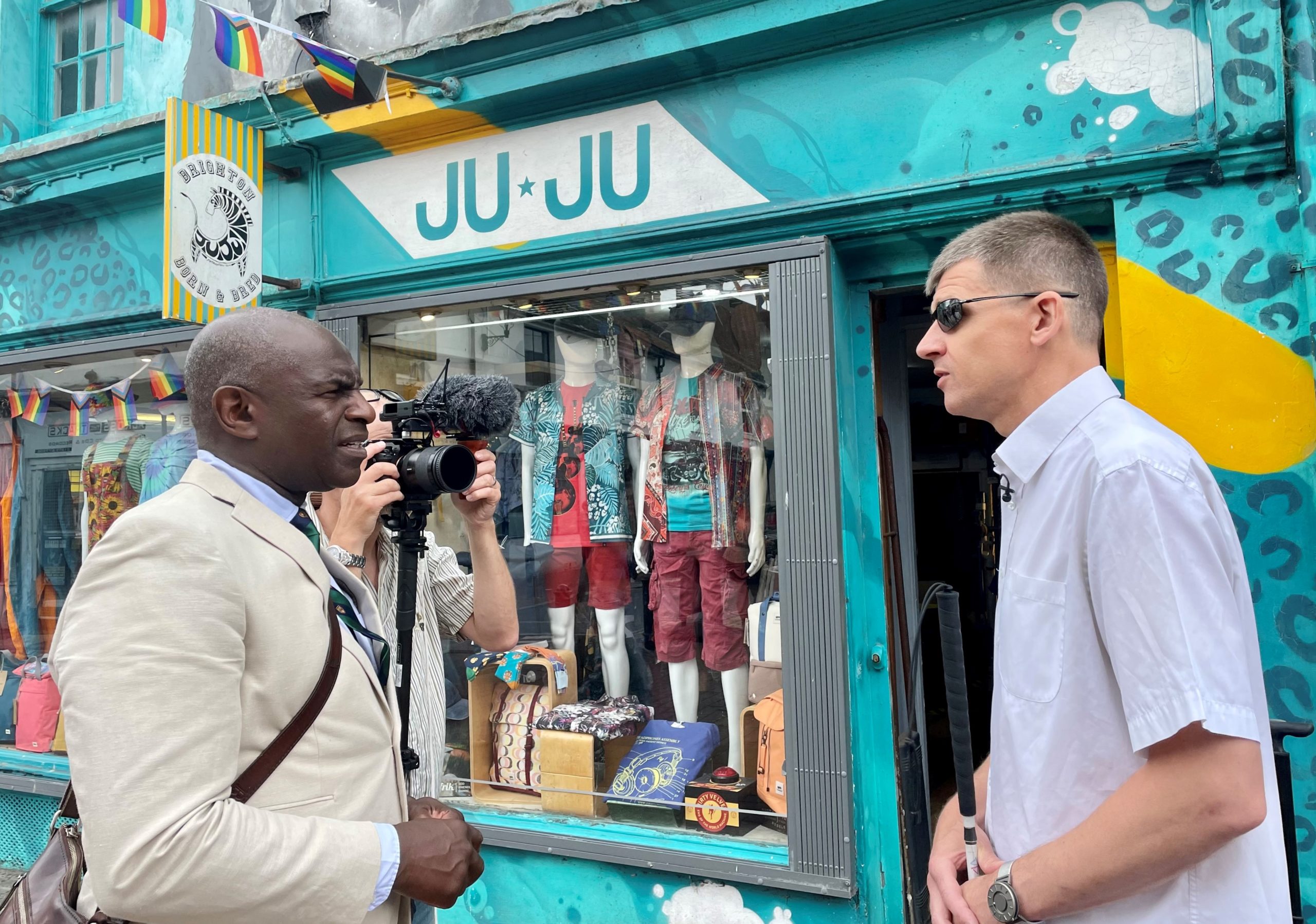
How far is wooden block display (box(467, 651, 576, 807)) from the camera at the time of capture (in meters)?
4.31

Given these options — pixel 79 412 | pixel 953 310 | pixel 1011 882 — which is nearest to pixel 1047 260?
pixel 953 310

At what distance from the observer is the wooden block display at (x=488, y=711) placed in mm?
4309

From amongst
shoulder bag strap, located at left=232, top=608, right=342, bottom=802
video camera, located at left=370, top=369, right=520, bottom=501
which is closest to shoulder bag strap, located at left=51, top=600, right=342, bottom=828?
shoulder bag strap, located at left=232, top=608, right=342, bottom=802

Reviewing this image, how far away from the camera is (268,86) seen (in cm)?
450

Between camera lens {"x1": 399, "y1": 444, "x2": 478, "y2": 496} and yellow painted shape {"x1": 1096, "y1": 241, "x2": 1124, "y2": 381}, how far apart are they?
7.67 ft

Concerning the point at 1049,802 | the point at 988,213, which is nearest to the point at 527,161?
the point at 988,213

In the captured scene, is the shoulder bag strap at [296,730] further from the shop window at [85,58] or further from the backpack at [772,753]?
the shop window at [85,58]

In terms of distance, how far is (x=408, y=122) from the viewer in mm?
4266

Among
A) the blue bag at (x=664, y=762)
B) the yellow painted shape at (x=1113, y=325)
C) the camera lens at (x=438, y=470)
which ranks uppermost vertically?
the yellow painted shape at (x=1113, y=325)

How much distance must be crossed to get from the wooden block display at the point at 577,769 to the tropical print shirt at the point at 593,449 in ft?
3.00

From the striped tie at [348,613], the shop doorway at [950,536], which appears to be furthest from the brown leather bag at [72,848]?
the shop doorway at [950,536]

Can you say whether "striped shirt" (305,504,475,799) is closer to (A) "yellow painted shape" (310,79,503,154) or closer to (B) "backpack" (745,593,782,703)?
(B) "backpack" (745,593,782,703)

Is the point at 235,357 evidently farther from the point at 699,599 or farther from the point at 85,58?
the point at 85,58

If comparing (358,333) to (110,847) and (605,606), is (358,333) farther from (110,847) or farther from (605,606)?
(110,847)
